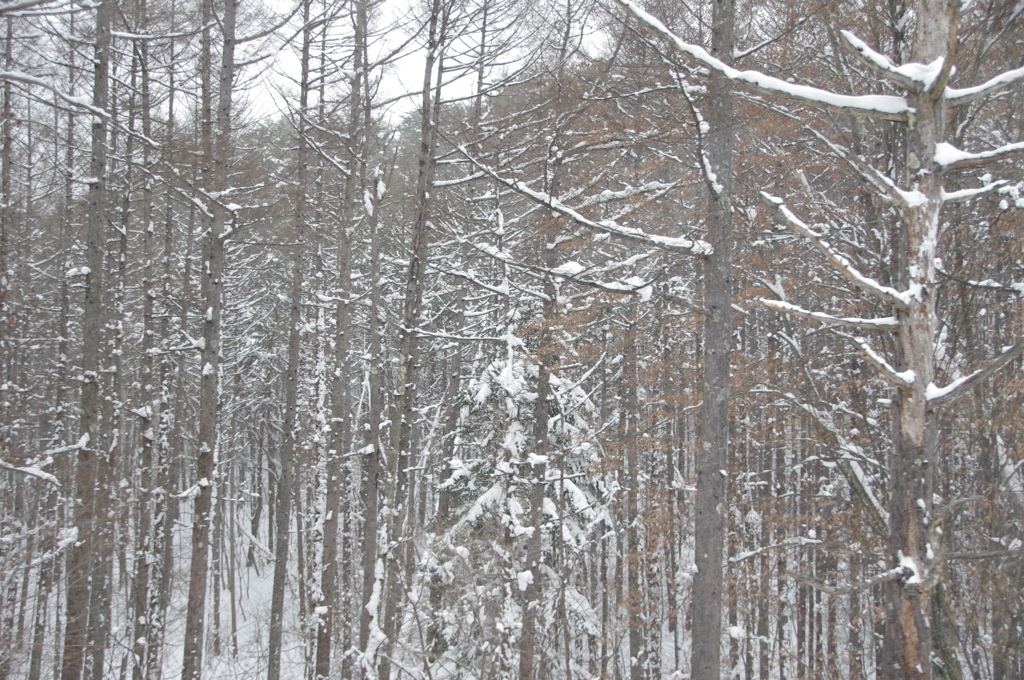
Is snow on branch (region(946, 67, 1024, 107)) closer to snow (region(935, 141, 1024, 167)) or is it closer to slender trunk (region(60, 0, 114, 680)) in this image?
snow (region(935, 141, 1024, 167))

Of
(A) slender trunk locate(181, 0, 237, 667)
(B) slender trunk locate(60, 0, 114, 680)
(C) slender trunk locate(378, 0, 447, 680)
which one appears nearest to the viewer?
(C) slender trunk locate(378, 0, 447, 680)

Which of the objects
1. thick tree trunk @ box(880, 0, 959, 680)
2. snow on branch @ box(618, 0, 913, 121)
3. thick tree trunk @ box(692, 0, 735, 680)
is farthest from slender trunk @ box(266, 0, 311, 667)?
thick tree trunk @ box(880, 0, 959, 680)

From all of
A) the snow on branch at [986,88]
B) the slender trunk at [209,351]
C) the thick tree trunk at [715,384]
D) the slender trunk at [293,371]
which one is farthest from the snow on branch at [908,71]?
the slender trunk at [293,371]

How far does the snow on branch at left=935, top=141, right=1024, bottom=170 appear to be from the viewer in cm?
395

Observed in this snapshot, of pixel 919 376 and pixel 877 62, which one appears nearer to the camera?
pixel 877 62

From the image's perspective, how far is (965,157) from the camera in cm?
409

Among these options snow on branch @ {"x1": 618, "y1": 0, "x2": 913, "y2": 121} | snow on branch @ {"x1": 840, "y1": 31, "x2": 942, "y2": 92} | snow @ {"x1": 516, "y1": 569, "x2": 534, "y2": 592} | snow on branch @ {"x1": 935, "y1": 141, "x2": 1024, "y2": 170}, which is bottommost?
snow @ {"x1": 516, "y1": 569, "x2": 534, "y2": 592}

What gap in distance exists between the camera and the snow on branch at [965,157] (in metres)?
3.95

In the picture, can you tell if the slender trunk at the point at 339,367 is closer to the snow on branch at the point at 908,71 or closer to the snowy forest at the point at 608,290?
the snowy forest at the point at 608,290

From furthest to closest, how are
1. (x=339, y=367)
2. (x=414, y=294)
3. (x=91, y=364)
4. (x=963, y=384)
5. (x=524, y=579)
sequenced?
(x=339, y=367) → (x=91, y=364) → (x=524, y=579) → (x=414, y=294) → (x=963, y=384)

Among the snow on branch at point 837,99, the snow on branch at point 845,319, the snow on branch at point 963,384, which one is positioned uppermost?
the snow on branch at point 837,99

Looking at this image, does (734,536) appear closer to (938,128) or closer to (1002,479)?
(1002,479)

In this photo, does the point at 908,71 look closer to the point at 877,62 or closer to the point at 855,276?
the point at 877,62

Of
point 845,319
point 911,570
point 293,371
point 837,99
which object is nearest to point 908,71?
point 837,99
